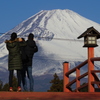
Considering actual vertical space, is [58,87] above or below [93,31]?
above

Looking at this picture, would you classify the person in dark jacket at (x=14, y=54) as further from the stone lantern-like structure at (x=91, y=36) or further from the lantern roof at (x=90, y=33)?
the lantern roof at (x=90, y=33)

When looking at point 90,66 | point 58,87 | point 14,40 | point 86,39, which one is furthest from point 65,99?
point 58,87

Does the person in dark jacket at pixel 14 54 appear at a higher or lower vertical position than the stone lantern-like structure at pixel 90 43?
lower

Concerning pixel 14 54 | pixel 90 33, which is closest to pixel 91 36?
pixel 90 33

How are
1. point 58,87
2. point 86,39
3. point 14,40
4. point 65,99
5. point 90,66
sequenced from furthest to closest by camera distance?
point 58,87, point 86,39, point 90,66, point 14,40, point 65,99

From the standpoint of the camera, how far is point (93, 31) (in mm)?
19219

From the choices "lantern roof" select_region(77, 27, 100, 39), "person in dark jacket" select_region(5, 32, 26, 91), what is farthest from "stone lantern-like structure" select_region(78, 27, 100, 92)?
"person in dark jacket" select_region(5, 32, 26, 91)

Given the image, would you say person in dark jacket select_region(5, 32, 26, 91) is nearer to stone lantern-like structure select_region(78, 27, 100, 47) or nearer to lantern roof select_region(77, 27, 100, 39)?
stone lantern-like structure select_region(78, 27, 100, 47)

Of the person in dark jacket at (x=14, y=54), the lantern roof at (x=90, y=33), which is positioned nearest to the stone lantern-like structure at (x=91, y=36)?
the lantern roof at (x=90, y=33)

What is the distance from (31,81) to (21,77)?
0.29 metres

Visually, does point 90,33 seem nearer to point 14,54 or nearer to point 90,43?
point 90,43

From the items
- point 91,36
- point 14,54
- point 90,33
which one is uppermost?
point 90,33

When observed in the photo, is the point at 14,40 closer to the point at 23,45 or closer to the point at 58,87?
the point at 23,45

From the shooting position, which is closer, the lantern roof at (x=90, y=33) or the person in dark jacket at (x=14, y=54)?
the person in dark jacket at (x=14, y=54)
